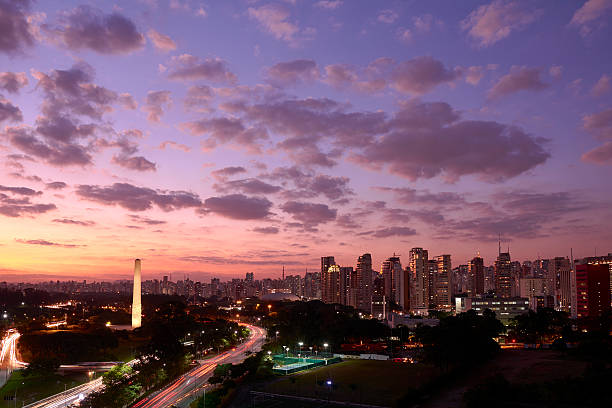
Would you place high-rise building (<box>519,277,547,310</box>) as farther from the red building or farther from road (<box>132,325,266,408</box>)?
road (<box>132,325,266,408</box>)

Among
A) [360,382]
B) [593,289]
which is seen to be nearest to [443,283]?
[593,289]

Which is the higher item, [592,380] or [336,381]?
[592,380]

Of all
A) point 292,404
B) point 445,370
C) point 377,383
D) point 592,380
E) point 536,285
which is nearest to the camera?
point 592,380

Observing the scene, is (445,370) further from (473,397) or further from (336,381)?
(473,397)

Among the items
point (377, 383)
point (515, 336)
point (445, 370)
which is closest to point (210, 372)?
point (377, 383)

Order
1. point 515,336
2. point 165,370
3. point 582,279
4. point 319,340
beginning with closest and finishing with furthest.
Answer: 1. point 165,370
2. point 319,340
3. point 515,336
4. point 582,279

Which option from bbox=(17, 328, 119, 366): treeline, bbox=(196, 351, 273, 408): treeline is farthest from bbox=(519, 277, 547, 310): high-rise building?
bbox=(196, 351, 273, 408): treeline
